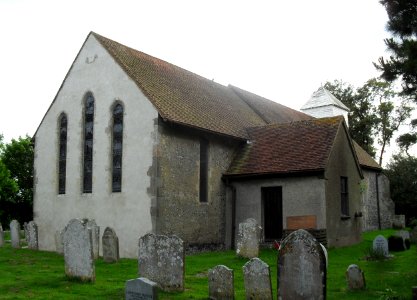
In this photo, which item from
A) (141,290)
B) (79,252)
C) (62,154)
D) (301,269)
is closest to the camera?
(141,290)

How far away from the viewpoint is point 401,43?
14234 millimetres

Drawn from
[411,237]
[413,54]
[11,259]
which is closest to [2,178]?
[11,259]

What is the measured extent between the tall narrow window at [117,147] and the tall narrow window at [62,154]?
3.18 metres

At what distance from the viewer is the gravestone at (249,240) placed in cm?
1587

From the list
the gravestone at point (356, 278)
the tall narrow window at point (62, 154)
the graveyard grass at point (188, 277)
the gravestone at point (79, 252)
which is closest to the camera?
the graveyard grass at point (188, 277)

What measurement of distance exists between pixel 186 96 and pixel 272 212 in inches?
258

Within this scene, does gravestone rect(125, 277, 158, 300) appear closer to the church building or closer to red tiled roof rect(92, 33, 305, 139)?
the church building

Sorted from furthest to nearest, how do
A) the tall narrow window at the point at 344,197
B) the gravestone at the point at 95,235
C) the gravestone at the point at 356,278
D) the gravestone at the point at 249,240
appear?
the tall narrow window at the point at 344,197 < the gravestone at the point at 95,235 < the gravestone at the point at 249,240 < the gravestone at the point at 356,278

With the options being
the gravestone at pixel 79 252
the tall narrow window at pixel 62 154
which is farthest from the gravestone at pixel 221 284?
the tall narrow window at pixel 62 154

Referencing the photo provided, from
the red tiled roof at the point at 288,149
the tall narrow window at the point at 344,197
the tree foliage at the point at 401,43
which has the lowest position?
the tall narrow window at the point at 344,197

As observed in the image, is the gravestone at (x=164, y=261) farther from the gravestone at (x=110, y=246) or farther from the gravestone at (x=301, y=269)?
the gravestone at (x=110, y=246)

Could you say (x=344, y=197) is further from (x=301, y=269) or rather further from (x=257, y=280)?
(x=301, y=269)

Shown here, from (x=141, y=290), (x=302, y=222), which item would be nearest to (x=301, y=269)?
(x=141, y=290)

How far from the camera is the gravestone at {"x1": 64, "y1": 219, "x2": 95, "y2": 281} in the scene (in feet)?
38.3
